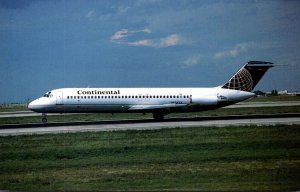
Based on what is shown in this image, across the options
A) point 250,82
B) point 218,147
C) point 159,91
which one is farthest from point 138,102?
point 218,147

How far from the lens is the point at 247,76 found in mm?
47812

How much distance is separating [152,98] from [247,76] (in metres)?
10.5

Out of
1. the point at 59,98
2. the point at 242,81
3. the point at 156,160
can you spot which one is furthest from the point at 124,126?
the point at 156,160

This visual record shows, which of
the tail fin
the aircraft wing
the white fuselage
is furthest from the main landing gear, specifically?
the tail fin

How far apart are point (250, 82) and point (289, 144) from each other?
23985 millimetres

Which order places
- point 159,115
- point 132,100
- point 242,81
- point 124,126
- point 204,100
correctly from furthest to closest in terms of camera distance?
point 242,81 → point 204,100 → point 132,100 → point 159,115 → point 124,126

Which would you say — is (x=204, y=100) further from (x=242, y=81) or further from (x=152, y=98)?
(x=152, y=98)

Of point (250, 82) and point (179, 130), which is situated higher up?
point (250, 82)

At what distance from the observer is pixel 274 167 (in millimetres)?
18406

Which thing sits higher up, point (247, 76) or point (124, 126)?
point (247, 76)

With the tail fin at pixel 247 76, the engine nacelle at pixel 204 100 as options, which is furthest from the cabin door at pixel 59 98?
the tail fin at pixel 247 76

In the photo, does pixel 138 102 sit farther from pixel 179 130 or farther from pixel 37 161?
pixel 37 161

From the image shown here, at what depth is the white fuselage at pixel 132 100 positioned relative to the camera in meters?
45.7

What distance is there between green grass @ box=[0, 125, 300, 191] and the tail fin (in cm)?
1608
